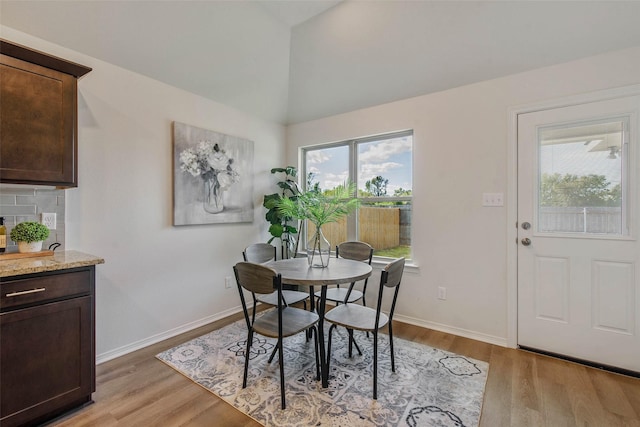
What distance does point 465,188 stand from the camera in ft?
9.00

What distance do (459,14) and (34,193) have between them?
3.42 metres

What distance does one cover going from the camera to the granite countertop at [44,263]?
4.86 feet

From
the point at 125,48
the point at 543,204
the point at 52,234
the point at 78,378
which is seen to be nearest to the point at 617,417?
the point at 543,204

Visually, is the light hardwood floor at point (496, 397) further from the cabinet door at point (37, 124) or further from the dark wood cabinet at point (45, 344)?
the cabinet door at point (37, 124)

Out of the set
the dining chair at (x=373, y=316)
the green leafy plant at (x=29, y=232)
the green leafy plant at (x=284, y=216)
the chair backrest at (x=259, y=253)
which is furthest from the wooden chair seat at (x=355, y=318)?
the green leafy plant at (x=29, y=232)

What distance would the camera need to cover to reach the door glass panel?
2156 millimetres

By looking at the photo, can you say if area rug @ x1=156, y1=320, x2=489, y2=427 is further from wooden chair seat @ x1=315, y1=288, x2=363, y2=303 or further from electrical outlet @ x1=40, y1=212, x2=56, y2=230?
electrical outlet @ x1=40, y1=212, x2=56, y2=230

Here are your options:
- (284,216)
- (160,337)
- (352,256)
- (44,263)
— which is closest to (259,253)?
(284,216)

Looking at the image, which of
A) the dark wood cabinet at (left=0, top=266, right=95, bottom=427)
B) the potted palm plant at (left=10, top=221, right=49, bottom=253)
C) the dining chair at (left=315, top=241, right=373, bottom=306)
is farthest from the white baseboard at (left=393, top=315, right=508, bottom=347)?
the potted palm plant at (left=10, top=221, right=49, bottom=253)

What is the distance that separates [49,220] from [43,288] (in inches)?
27.3

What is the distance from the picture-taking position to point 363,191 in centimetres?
354

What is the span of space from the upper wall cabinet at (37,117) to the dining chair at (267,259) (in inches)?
54.5

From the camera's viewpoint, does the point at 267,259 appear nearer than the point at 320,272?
No

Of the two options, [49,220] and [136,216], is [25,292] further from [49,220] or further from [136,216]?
[136,216]
